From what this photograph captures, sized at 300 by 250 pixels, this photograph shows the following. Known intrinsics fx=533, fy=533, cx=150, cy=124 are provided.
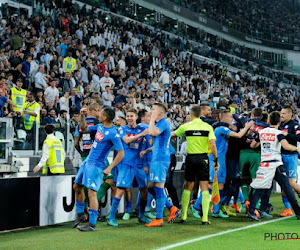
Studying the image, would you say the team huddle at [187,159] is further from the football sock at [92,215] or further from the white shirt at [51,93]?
the white shirt at [51,93]

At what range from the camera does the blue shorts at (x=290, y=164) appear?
11328 millimetres

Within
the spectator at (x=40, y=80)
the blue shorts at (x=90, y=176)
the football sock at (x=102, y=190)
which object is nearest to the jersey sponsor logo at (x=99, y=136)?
the blue shorts at (x=90, y=176)

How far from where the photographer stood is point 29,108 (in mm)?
13000

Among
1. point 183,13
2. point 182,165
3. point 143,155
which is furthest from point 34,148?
point 183,13

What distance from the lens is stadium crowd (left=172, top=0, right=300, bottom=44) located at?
5003 cm

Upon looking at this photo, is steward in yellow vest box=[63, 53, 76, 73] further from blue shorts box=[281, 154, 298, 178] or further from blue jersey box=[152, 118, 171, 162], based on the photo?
blue jersey box=[152, 118, 171, 162]

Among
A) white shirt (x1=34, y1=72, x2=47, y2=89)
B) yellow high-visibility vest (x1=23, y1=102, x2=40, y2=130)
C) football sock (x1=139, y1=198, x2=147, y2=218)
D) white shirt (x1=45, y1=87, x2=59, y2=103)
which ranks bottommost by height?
football sock (x1=139, y1=198, x2=147, y2=218)

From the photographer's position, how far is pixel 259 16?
58.1 metres

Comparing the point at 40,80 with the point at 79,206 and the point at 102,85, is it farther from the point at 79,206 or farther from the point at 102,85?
the point at 79,206

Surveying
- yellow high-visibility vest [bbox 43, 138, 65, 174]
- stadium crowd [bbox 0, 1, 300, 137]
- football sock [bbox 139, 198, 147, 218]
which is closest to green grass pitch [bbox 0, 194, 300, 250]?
football sock [bbox 139, 198, 147, 218]

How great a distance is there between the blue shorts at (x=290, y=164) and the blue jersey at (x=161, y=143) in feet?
11.0

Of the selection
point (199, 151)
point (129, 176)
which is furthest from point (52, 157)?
point (199, 151)

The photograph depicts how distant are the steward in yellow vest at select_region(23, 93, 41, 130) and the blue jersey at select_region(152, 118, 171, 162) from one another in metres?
4.33

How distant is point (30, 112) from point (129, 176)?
416 centimetres
